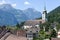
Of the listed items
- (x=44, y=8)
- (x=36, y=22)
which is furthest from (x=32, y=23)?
(x=44, y=8)

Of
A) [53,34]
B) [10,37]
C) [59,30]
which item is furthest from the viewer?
[59,30]

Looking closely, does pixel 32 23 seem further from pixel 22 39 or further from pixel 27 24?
pixel 22 39

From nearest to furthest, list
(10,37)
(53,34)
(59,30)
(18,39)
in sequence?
1. (18,39)
2. (10,37)
3. (53,34)
4. (59,30)

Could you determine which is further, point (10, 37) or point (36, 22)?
point (36, 22)

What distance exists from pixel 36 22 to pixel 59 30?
5856cm

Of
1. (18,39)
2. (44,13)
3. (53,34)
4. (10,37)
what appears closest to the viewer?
(18,39)

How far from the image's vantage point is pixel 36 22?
389 ft

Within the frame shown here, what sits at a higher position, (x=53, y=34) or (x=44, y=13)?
(x=44, y=13)

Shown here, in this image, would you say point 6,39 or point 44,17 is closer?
point 6,39

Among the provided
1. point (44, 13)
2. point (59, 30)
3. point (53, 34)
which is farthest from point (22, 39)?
point (44, 13)

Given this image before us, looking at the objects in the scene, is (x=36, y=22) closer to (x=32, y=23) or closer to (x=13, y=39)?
(x=32, y=23)

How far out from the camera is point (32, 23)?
11838 centimetres

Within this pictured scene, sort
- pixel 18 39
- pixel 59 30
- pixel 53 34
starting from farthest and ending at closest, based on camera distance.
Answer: pixel 59 30 → pixel 53 34 → pixel 18 39

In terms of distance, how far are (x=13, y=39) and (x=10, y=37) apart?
1.39 meters
